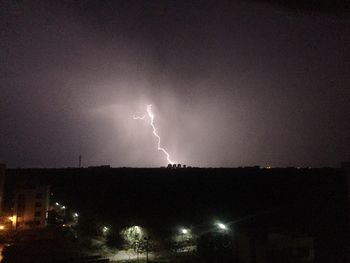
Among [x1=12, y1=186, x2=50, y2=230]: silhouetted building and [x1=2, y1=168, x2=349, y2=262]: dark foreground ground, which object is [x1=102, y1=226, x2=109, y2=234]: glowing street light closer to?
[x1=2, y1=168, x2=349, y2=262]: dark foreground ground

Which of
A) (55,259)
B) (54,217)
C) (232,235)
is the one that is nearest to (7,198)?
(54,217)

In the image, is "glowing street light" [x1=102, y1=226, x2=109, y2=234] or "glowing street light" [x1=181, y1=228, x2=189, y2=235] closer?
"glowing street light" [x1=181, y1=228, x2=189, y2=235]

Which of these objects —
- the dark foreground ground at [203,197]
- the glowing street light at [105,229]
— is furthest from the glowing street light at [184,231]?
the glowing street light at [105,229]

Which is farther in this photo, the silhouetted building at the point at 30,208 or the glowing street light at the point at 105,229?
the silhouetted building at the point at 30,208

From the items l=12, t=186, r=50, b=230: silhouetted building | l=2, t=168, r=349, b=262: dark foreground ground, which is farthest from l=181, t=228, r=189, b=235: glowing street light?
l=12, t=186, r=50, b=230: silhouetted building

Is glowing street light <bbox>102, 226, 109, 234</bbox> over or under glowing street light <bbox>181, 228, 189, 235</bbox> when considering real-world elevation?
over

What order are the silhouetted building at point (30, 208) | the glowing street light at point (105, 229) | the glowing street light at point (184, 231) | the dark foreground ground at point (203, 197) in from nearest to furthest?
the glowing street light at point (184, 231)
the glowing street light at point (105, 229)
the silhouetted building at point (30, 208)
the dark foreground ground at point (203, 197)

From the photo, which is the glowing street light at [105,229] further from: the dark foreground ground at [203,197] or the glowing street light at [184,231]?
the glowing street light at [184,231]

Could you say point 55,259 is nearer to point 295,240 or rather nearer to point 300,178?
point 295,240

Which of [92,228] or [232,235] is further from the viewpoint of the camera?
[92,228]

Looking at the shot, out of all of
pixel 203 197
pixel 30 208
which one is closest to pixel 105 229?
pixel 30 208

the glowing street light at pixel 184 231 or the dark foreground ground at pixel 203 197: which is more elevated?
the dark foreground ground at pixel 203 197
